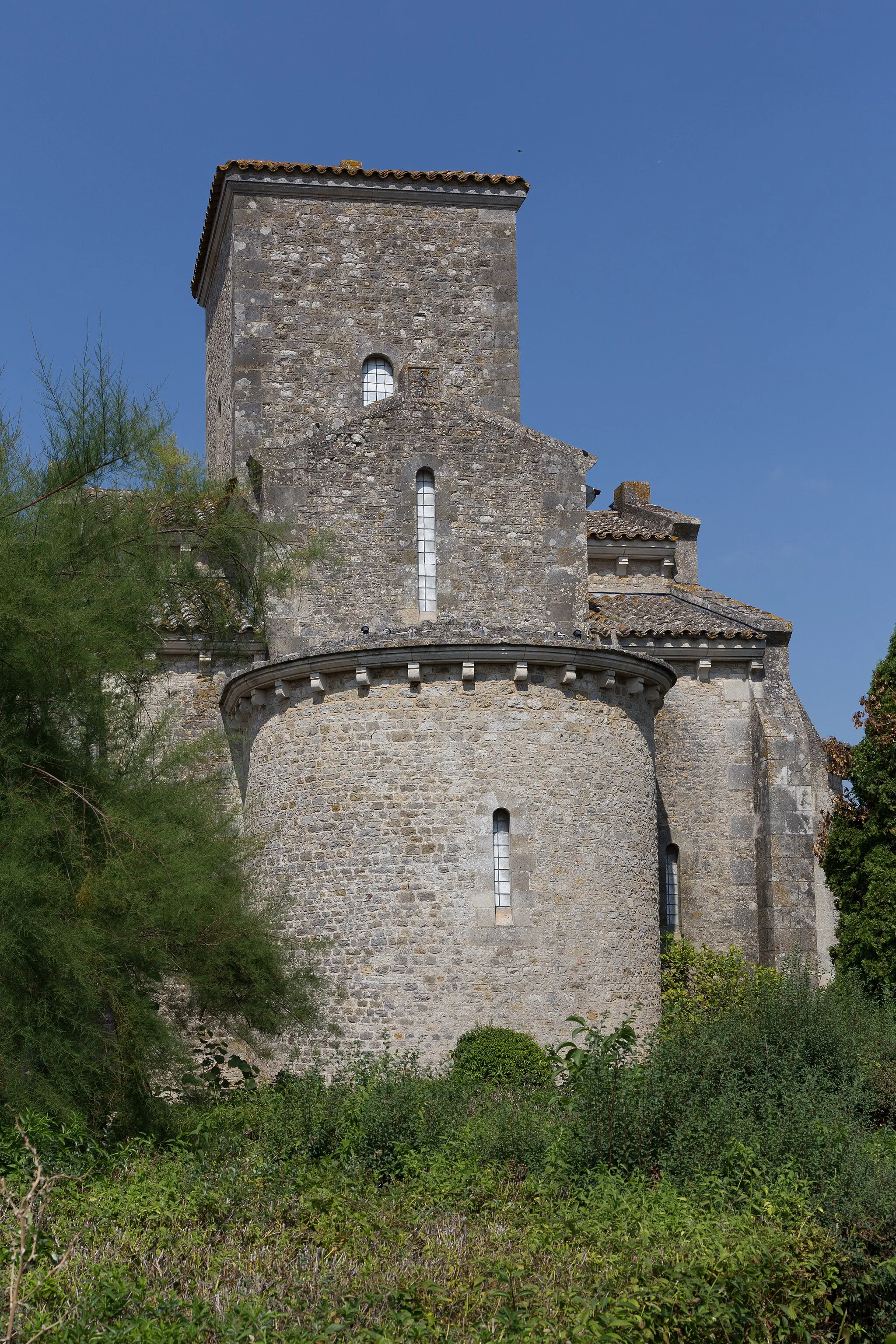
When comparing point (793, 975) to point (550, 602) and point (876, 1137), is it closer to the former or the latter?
point (876, 1137)

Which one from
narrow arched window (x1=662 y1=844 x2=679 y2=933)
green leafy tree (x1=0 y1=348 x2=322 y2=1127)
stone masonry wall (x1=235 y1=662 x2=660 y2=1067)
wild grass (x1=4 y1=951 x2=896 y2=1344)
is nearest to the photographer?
wild grass (x1=4 y1=951 x2=896 y2=1344)

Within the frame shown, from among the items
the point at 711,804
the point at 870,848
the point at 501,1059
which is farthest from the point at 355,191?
the point at 501,1059

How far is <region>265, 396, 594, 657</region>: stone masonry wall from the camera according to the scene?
1870cm

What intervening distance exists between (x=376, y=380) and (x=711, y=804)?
27.2 feet

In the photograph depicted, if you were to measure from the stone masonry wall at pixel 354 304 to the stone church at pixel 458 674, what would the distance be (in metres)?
0.04

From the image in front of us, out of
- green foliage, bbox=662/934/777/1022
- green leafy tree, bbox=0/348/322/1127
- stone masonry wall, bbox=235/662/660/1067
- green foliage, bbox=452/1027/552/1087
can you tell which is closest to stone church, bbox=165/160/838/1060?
stone masonry wall, bbox=235/662/660/1067

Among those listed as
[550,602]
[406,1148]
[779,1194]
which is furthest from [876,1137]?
[550,602]

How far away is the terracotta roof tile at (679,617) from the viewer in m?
20.4

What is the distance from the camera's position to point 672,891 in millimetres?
20156

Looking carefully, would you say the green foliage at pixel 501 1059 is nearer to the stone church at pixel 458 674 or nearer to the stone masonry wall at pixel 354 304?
the stone church at pixel 458 674

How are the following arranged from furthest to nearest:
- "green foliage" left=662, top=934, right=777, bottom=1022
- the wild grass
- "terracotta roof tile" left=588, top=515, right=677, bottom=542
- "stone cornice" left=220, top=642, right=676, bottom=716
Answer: "terracotta roof tile" left=588, top=515, right=677, bottom=542 < "green foliage" left=662, top=934, right=777, bottom=1022 < "stone cornice" left=220, top=642, right=676, bottom=716 < the wild grass

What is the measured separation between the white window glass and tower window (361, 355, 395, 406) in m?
8.25

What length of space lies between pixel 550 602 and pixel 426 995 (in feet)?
20.0

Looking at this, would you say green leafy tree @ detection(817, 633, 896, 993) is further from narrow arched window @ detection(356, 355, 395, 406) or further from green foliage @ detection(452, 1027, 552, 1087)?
narrow arched window @ detection(356, 355, 395, 406)
